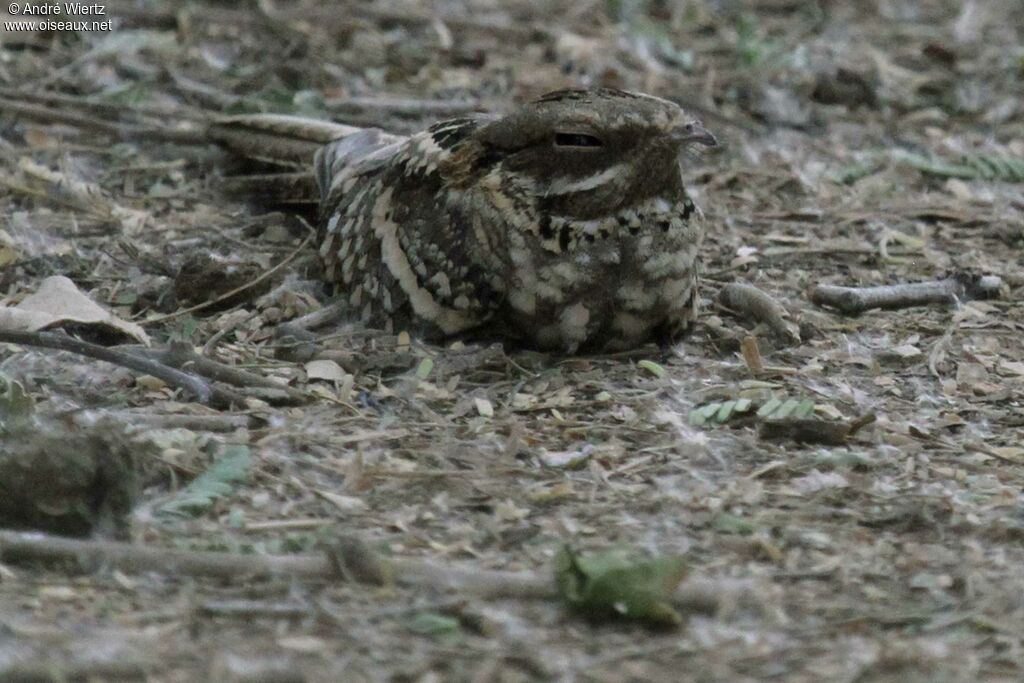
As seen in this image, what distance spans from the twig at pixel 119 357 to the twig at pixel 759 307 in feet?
4.87

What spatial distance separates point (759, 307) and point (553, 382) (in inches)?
28.9

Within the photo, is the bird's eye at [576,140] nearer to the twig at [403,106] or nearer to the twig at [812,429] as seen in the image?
the twig at [812,429]

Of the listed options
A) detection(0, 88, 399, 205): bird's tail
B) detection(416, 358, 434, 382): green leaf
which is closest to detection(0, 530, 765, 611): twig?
detection(416, 358, 434, 382): green leaf

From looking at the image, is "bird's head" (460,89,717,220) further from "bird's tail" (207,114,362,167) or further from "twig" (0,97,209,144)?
"twig" (0,97,209,144)

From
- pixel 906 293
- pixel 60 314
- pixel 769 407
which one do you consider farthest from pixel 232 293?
pixel 906 293

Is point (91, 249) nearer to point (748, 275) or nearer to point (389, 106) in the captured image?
point (389, 106)

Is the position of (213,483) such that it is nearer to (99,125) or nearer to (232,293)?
(232,293)

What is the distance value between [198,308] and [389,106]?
1720 mm

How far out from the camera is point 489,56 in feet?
20.9

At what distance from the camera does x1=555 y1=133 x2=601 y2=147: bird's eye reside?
12.5 ft

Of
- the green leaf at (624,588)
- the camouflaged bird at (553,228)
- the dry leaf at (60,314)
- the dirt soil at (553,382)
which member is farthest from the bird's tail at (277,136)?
the green leaf at (624,588)

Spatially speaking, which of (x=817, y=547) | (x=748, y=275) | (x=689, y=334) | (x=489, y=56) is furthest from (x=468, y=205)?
(x=489, y=56)

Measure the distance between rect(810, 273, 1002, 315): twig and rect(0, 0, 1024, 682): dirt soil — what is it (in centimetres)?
5

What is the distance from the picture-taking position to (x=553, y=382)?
12.6 ft
